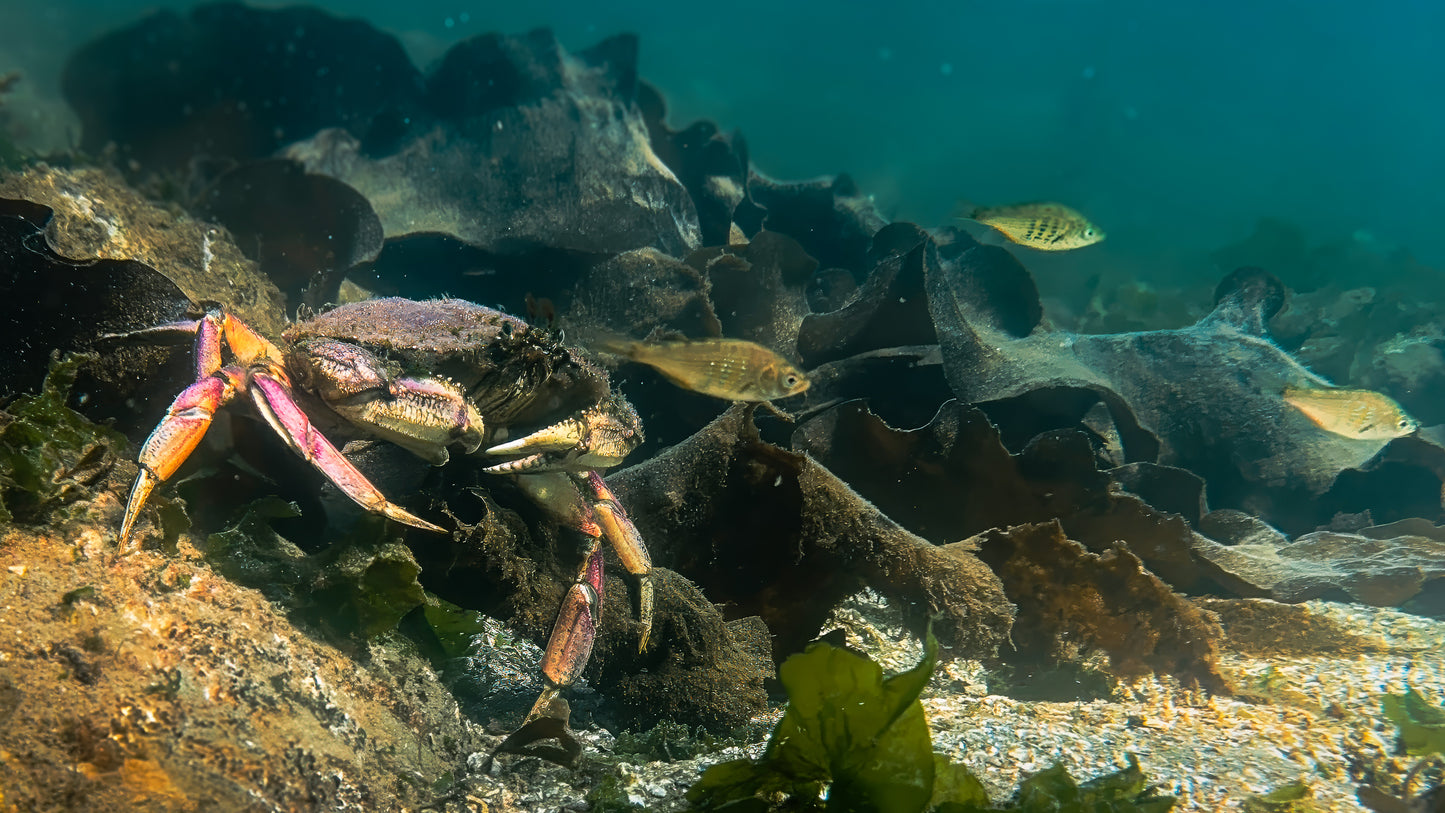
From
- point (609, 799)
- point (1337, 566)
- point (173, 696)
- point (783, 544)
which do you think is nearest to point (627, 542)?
point (783, 544)

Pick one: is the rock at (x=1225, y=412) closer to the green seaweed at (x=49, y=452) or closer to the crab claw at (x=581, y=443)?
the crab claw at (x=581, y=443)

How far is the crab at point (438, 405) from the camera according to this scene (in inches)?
83.0

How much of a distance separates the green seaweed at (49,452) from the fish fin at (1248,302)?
783 centimetres

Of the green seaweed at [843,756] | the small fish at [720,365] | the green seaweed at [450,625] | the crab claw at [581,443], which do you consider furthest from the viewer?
the small fish at [720,365]

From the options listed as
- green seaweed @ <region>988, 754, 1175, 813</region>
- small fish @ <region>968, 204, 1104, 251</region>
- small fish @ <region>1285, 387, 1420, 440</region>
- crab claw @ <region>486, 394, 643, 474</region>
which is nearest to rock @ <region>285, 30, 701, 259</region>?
crab claw @ <region>486, 394, 643, 474</region>

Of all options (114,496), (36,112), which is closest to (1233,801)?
(114,496)

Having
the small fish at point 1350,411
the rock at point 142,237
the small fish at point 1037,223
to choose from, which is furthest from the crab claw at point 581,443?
the small fish at point 1350,411

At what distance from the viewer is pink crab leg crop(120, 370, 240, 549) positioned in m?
1.78

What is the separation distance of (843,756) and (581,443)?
1699mm

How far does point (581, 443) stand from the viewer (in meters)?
2.76

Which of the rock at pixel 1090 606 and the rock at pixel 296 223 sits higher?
the rock at pixel 1090 606

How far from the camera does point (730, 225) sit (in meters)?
7.72

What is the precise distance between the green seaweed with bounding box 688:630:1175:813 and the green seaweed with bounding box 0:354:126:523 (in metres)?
1.95

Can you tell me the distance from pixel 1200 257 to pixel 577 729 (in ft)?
101
